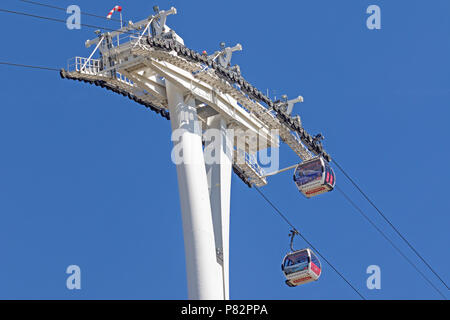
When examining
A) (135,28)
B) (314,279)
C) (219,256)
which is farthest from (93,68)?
(314,279)

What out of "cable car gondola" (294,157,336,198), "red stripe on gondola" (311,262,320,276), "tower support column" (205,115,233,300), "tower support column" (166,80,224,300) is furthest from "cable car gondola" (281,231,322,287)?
"tower support column" (166,80,224,300)

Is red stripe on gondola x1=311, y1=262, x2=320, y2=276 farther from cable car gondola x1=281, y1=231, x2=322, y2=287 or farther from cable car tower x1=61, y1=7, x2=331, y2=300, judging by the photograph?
cable car tower x1=61, y1=7, x2=331, y2=300

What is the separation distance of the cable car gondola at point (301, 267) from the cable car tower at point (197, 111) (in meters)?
4.04

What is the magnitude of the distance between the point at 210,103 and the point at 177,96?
85.0 inches

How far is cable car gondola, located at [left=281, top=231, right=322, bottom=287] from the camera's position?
2192 inches

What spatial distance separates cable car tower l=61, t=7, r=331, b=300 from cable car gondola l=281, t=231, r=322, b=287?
4.04 m

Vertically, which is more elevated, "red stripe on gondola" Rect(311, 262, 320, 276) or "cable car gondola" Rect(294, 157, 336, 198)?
"cable car gondola" Rect(294, 157, 336, 198)

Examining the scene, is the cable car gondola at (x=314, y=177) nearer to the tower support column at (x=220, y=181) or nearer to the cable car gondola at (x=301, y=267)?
the cable car gondola at (x=301, y=267)

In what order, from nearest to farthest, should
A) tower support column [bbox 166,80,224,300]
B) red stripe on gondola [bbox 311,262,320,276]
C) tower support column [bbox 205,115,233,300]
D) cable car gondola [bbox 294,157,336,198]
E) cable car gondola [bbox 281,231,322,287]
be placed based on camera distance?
tower support column [bbox 166,80,224,300]
tower support column [bbox 205,115,233,300]
cable car gondola [bbox 281,231,322,287]
red stripe on gondola [bbox 311,262,320,276]
cable car gondola [bbox 294,157,336,198]

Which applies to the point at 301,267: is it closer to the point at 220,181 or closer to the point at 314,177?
the point at 314,177

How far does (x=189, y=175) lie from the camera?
165ft

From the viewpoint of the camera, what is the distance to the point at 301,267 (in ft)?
183
